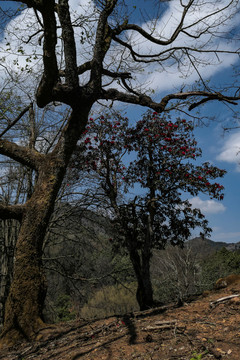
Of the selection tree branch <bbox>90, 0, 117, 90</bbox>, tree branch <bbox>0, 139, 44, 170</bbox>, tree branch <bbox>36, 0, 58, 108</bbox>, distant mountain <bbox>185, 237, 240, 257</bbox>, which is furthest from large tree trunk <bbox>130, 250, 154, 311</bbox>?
tree branch <bbox>36, 0, 58, 108</bbox>

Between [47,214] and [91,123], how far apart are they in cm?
376

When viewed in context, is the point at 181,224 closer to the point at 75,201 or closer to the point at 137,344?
the point at 75,201

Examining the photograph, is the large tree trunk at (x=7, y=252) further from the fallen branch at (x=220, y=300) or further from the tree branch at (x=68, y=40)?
the fallen branch at (x=220, y=300)

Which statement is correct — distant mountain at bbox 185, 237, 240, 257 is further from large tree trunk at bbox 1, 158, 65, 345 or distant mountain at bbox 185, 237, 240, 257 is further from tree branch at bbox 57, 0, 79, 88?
tree branch at bbox 57, 0, 79, 88

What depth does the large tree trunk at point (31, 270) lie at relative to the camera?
4797 millimetres

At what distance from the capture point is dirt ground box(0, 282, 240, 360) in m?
2.71

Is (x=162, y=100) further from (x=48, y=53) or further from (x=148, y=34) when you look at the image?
(x=48, y=53)

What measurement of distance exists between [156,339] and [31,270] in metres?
2.83

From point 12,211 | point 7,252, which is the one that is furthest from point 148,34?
point 7,252

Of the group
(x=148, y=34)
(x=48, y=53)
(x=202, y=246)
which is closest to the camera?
(x=48, y=53)

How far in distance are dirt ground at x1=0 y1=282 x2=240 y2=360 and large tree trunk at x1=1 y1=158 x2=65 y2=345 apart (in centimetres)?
29

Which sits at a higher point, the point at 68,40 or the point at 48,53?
the point at 68,40

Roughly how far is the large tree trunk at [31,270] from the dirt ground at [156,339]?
29 cm

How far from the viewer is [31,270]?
198 inches
